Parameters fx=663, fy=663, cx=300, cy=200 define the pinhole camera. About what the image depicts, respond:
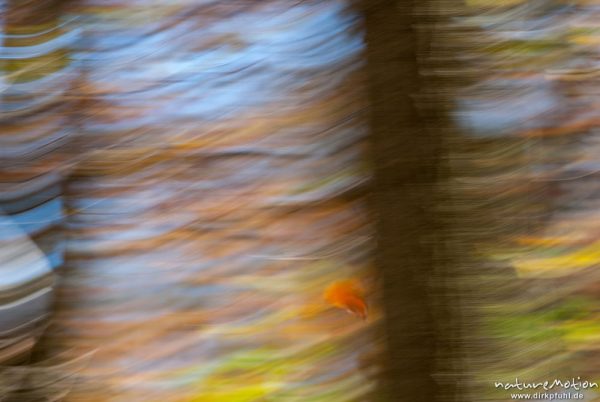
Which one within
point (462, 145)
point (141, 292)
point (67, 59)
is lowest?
point (141, 292)

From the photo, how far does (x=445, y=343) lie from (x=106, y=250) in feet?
2.08

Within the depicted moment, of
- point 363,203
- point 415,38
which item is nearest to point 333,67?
point 415,38

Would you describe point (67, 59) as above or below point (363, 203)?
above

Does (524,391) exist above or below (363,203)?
below

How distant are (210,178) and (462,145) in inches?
18.4

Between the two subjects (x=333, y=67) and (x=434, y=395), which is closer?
(x=434, y=395)

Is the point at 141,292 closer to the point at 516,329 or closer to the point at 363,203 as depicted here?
the point at 363,203

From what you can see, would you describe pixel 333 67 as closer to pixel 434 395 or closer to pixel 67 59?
pixel 67 59

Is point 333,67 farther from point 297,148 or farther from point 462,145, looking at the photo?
point 462,145

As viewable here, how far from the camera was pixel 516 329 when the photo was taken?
118 cm

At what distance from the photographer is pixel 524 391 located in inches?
45.8

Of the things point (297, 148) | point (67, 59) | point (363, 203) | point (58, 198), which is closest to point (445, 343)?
point (363, 203)

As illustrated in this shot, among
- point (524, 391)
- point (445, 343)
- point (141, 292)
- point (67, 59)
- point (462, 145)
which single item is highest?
point (67, 59)

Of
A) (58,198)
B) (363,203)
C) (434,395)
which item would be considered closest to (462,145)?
(363,203)
